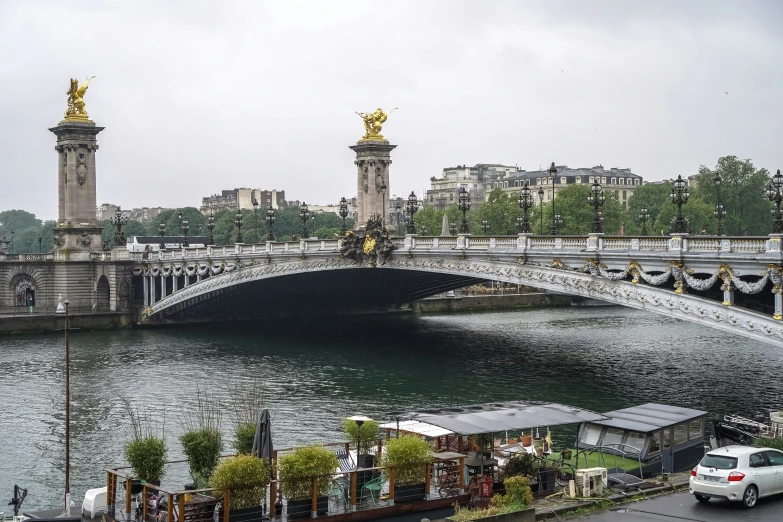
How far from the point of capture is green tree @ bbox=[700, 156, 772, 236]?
113 metres

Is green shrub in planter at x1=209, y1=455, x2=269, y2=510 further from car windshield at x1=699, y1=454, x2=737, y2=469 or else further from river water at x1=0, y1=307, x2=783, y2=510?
river water at x1=0, y1=307, x2=783, y2=510

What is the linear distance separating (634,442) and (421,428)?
4941mm

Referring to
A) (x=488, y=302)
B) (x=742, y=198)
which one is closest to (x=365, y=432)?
(x=488, y=302)

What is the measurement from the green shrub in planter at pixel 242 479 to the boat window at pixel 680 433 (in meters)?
10.7

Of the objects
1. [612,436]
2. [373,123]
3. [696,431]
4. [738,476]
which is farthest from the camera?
[373,123]

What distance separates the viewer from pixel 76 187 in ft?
269

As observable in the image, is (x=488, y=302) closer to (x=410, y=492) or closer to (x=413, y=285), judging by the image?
(x=413, y=285)

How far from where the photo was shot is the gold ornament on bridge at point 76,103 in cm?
8144

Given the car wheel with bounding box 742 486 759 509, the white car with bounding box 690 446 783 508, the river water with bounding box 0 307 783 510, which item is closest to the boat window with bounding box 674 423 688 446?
the white car with bounding box 690 446 783 508

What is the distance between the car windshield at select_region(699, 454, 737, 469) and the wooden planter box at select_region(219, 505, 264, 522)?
8.15m

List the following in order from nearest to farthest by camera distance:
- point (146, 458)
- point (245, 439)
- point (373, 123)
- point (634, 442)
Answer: point (146, 458) < point (245, 439) < point (634, 442) < point (373, 123)

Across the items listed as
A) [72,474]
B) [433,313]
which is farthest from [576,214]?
[72,474]

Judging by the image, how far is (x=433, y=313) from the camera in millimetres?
89438

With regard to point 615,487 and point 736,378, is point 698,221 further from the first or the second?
point 615,487
